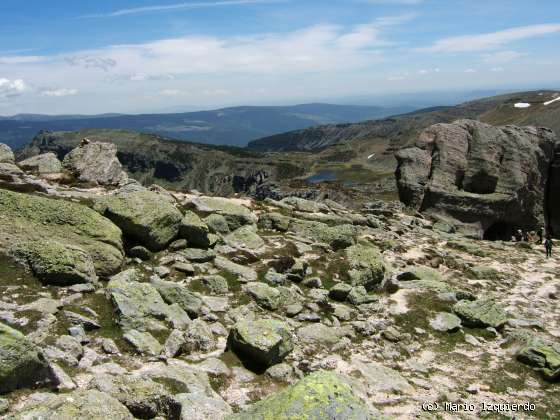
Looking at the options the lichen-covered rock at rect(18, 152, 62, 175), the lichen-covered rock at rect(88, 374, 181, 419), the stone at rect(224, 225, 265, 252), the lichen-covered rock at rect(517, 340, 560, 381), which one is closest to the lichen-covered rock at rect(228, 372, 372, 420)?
the lichen-covered rock at rect(88, 374, 181, 419)

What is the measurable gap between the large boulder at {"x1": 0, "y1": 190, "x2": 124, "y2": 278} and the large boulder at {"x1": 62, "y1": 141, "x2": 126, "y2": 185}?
1826cm

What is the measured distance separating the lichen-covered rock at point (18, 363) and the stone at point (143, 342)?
345 cm

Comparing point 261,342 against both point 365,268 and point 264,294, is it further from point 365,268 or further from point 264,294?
point 365,268

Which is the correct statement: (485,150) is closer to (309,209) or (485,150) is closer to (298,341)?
(309,209)

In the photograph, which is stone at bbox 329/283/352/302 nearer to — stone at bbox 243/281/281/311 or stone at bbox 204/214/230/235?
stone at bbox 243/281/281/311

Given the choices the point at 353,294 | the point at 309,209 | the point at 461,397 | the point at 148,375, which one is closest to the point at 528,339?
the point at 461,397

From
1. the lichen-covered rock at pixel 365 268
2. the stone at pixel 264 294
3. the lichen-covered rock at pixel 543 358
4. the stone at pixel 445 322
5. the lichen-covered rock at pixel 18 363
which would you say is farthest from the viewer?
the lichen-covered rock at pixel 365 268

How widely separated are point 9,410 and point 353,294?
54.0 ft

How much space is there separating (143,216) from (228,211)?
370 inches

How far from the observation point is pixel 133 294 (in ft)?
53.5

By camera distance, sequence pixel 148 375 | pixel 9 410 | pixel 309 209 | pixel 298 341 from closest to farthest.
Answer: pixel 9 410 < pixel 148 375 < pixel 298 341 < pixel 309 209

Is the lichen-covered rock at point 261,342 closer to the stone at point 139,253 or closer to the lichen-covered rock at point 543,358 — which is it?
the stone at point 139,253

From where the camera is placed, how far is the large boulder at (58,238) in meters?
16.5

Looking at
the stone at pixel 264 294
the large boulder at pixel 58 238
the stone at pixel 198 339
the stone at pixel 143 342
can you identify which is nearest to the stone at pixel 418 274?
the stone at pixel 264 294
